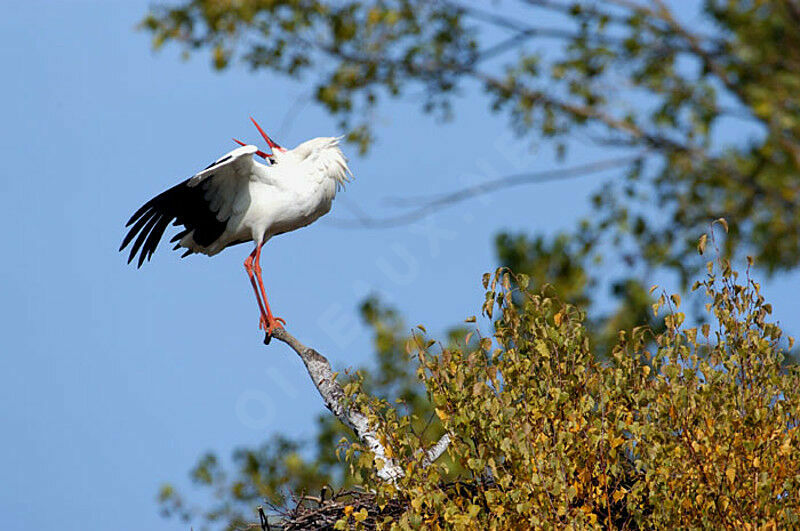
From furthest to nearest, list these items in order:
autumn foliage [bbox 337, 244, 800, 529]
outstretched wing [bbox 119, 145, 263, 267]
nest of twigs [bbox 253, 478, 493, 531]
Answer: outstretched wing [bbox 119, 145, 263, 267]
nest of twigs [bbox 253, 478, 493, 531]
autumn foliage [bbox 337, 244, 800, 529]

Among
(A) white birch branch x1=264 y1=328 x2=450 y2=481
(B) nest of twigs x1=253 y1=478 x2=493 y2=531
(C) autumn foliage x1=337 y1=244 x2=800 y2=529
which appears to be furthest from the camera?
(A) white birch branch x1=264 y1=328 x2=450 y2=481

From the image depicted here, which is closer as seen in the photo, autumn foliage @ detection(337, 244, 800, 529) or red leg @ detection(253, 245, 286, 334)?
autumn foliage @ detection(337, 244, 800, 529)

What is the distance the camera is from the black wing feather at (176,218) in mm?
8711

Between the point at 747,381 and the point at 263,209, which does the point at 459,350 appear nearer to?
the point at 747,381

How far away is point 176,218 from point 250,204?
2.13 ft

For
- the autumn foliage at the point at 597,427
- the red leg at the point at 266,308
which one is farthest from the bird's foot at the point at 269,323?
the autumn foliage at the point at 597,427

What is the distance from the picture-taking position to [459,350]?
5574mm

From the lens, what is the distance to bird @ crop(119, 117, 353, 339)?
8789mm

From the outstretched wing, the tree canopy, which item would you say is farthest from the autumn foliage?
the outstretched wing

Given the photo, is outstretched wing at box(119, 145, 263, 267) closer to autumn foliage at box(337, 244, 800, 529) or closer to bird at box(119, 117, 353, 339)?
bird at box(119, 117, 353, 339)

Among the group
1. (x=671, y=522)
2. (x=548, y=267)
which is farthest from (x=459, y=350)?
(x=548, y=267)

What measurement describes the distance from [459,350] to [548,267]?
7.59 m

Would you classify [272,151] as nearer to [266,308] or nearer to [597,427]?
[266,308]

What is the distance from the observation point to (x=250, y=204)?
898 centimetres
